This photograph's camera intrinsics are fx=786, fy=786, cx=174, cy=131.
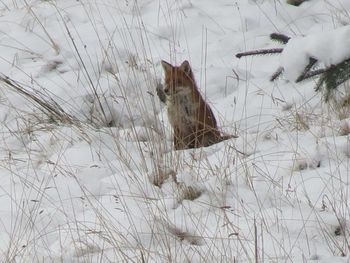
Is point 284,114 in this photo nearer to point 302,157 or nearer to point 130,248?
point 302,157

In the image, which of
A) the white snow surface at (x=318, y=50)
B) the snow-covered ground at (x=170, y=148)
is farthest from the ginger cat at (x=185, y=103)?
the white snow surface at (x=318, y=50)

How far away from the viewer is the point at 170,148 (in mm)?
5336

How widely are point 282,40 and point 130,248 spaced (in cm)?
225

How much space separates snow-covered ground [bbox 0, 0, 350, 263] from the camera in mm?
4113

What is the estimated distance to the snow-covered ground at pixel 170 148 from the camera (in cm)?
411

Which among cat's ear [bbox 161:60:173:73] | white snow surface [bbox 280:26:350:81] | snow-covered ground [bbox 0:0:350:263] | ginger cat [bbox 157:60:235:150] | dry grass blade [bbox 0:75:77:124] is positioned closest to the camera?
snow-covered ground [bbox 0:0:350:263]

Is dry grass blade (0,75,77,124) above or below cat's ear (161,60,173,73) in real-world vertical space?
below

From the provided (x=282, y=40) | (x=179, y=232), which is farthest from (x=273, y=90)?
(x=179, y=232)

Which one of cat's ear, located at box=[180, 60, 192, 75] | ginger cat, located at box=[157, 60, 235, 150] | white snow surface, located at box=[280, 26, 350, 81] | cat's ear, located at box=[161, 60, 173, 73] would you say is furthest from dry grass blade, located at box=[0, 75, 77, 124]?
white snow surface, located at box=[280, 26, 350, 81]

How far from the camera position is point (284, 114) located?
6.05 metres

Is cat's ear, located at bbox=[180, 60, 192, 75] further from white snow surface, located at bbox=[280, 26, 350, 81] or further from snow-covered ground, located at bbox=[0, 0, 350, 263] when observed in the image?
white snow surface, located at bbox=[280, 26, 350, 81]

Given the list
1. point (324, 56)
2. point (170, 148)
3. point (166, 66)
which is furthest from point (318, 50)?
point (166, 66)

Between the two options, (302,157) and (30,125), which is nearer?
(302,157)

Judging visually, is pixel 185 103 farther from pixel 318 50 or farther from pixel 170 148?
pixel 318 50
